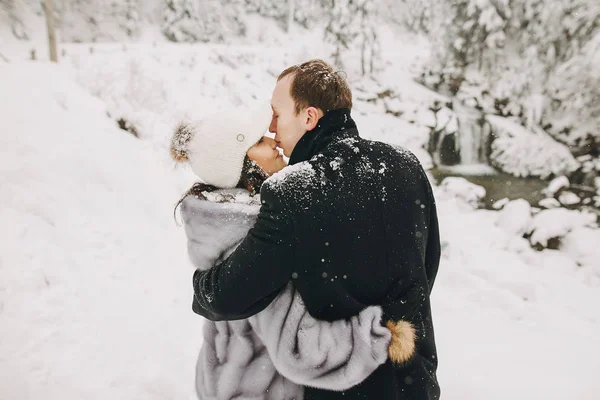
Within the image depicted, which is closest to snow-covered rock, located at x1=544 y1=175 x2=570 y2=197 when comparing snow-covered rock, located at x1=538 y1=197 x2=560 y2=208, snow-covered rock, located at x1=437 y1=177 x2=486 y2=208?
snow-covered rock, located at x1=538 y1=197 x2=560 y2=208

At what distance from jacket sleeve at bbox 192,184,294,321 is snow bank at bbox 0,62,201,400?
228 centimetres

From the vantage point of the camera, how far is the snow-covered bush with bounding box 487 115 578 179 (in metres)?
12.0

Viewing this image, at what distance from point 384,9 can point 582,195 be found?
3145 centimetres

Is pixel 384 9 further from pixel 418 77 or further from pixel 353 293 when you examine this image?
pixel 353 293

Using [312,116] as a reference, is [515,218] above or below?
below

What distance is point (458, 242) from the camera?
8336 mm

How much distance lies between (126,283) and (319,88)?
347 cm

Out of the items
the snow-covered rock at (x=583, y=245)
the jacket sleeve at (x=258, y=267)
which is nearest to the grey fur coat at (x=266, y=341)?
the jacket sleeve at (x=258, y=267)

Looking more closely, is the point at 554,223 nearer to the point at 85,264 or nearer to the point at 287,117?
the point at 287,117

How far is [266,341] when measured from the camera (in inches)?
53.9

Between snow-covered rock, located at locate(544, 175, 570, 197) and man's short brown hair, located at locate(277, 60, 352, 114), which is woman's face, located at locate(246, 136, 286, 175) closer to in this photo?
man's short brown hair, located at locate(277, 60, 352, 114)

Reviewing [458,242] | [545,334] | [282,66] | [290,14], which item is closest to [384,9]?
[290,14]

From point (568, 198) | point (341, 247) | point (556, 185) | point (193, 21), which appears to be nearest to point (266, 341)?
point (341, 247)

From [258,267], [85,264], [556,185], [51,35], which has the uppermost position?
[51,35]
